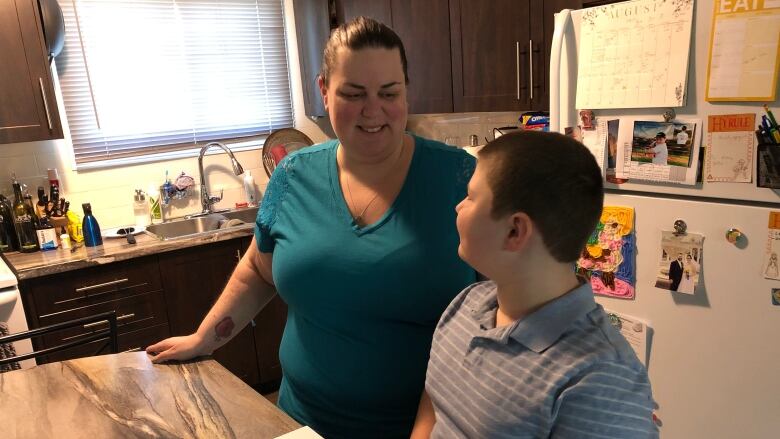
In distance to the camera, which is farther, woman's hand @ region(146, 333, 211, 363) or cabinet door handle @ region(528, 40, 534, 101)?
cabinet door handle @ region(528, 40, 534, 101)

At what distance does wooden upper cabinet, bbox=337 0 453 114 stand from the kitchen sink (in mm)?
1161

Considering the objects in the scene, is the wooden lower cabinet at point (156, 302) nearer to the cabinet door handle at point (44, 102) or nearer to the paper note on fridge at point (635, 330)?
the cabinet door handle at point (44, 102)

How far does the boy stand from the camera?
0.73 metres

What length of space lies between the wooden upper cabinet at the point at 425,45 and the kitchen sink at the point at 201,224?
1.16 meters

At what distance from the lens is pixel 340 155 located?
1.26 meters

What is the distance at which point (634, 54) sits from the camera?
5.15 feet

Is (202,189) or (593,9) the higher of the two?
(593,9)

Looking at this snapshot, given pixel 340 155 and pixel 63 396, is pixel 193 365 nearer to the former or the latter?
pixel 63 396

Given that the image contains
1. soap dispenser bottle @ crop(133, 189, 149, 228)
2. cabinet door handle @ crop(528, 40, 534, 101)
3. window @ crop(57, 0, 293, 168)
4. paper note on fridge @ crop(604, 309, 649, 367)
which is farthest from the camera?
soap dispenser bottle @ crop(133, 189, 149, 228)

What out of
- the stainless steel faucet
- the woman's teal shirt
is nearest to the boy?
the woman's teal shirt

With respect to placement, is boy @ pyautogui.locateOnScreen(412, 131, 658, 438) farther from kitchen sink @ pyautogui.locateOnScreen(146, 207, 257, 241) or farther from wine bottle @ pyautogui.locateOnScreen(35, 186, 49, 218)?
wine bottle @ pyautogui.locateOnScreen(35, 186, 49, 218)

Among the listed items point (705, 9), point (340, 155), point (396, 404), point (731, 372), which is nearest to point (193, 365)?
point (396, 404)

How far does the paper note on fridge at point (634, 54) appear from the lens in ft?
4.86

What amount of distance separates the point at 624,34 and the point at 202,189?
246 centimetres
